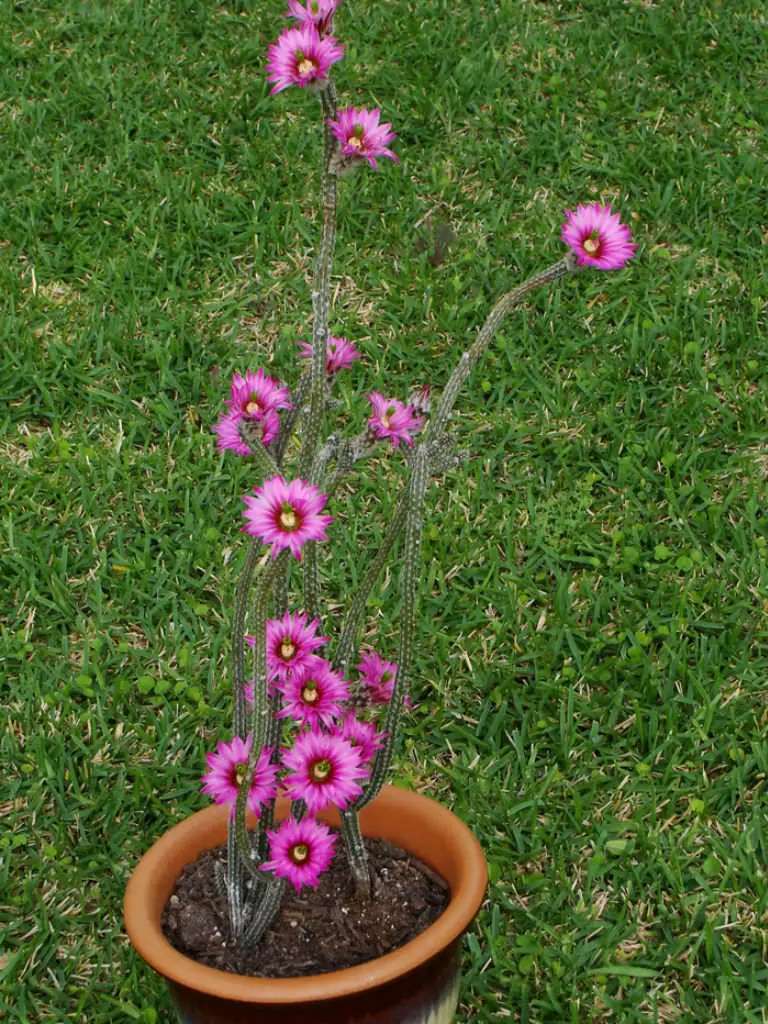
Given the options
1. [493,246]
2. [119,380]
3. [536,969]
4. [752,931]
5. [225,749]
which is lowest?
[536,969]

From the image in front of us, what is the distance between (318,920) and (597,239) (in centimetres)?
117

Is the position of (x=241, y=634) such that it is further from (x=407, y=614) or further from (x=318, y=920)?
(x=318, y=920)

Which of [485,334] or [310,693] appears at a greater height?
[485,334]

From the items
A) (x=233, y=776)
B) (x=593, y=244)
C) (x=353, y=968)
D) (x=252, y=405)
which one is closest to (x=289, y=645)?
(x=233, y=776)

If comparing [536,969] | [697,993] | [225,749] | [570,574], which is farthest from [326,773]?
[570,574]

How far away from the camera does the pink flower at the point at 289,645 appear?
191cm

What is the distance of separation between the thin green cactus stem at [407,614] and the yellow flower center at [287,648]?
0.60 ft

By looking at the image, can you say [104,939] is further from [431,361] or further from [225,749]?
[431,361]

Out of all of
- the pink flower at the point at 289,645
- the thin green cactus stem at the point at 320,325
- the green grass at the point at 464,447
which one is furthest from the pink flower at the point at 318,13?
the green grass at the point at 464,447

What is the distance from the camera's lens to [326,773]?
74.2 inches

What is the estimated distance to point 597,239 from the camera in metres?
1.84

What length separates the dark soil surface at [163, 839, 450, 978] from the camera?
82.3 inches

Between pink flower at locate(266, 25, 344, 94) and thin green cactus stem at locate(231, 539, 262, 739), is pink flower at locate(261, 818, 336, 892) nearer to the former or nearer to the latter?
thin green cactus stem at locate(231, 539, 262, 739)

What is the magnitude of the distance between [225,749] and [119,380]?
2.07m
